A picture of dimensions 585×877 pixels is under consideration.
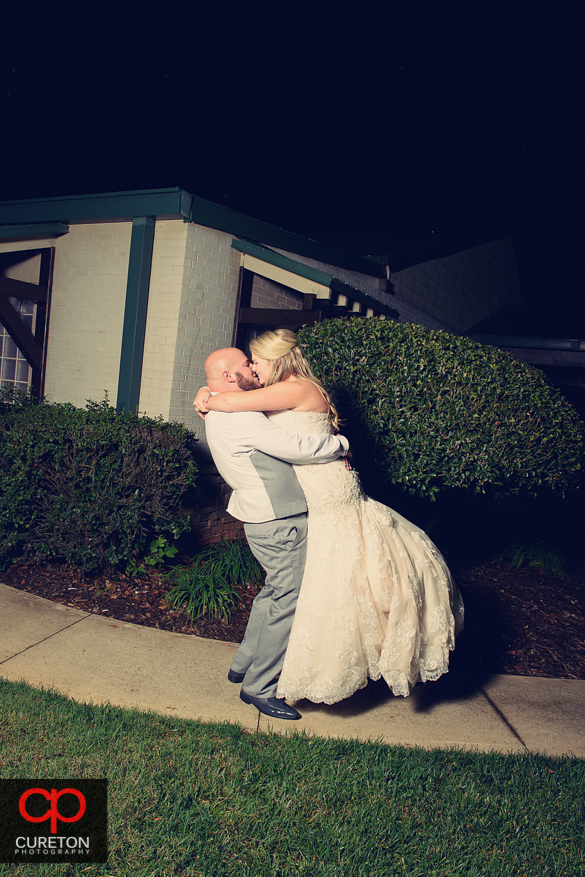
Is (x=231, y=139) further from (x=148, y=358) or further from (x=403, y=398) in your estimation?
(x=403, y=398)

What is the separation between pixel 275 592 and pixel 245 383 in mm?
1158

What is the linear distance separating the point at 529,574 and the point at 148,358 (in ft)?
15.9

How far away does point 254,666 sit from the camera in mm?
3205

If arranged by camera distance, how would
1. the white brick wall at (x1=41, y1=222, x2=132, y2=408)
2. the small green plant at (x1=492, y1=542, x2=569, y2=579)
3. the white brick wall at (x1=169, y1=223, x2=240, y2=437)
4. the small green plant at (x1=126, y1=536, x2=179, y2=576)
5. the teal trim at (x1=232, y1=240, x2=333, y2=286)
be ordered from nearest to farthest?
the small green plant at (x1=126, y1=536, x2=179, y2=576) < the white brick wall at (x1=169, y1=223, x2=240, y2=437) < the teal trim at (x1=232, y1=240, x2=333, y2=286) < the white brick wall at (x1=41, y1=222, x2=132, y2=408) < the small green plant at (x1=492, y1=542, x2=569, y2=579)

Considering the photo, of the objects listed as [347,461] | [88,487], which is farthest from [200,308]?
[347,461]

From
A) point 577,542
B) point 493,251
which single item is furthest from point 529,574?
point 493,251

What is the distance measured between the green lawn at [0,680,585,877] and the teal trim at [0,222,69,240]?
17.1 feet

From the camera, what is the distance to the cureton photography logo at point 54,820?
2146 millimetres

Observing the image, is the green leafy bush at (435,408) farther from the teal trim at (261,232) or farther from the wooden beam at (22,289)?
the wooden beam at (22,289)

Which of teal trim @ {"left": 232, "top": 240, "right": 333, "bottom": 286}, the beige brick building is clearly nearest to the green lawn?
the beige brick building

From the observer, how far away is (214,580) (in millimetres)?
4902

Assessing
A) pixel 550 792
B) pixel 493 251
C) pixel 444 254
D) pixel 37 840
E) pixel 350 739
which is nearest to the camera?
pixel 37 840

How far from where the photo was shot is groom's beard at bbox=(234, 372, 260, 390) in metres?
3.11

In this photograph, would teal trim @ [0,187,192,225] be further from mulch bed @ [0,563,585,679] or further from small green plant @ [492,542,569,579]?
small green plant @ [492,542,569,579]
